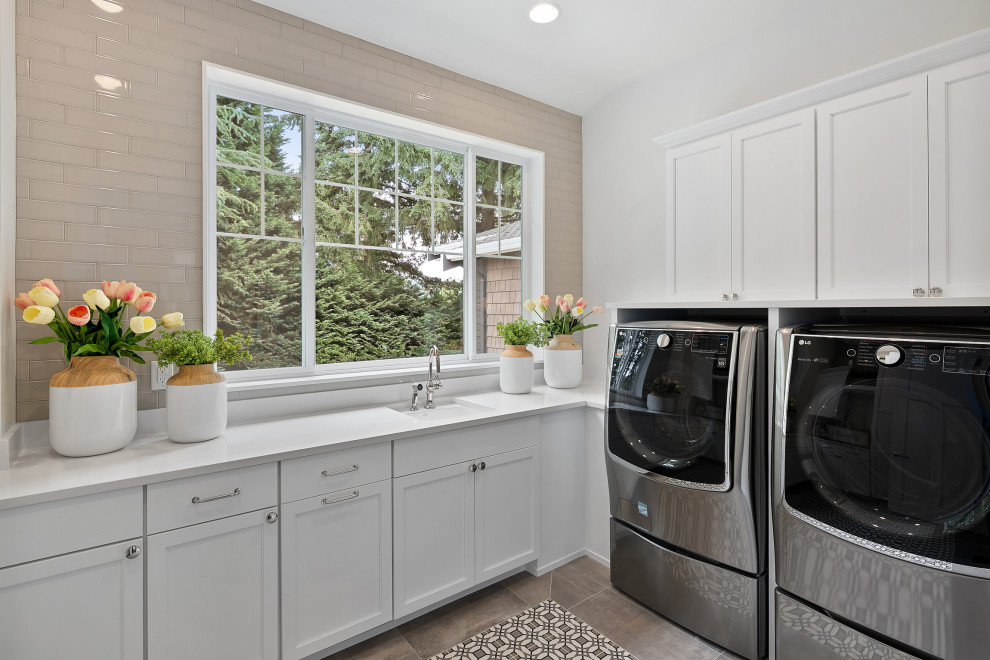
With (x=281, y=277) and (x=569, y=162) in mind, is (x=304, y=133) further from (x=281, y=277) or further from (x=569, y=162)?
(x=569, y=162)

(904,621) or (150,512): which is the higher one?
(150,512)

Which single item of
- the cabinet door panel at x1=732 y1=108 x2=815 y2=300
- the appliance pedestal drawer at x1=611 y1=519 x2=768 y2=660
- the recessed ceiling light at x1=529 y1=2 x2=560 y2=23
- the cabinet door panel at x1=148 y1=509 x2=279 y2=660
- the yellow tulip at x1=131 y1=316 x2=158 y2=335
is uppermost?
the recessed ceiling light at x1=529 y1=2 x2=560 y2=23

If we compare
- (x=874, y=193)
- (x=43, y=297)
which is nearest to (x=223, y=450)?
(x=43, y=297)

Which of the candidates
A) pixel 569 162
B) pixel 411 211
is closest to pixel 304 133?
pixel 411 211

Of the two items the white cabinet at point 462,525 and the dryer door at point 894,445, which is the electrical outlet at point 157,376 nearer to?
the white cabinet at point 462,525

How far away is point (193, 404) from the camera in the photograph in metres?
1.71

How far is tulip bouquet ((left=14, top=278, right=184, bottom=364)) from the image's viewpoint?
152cm

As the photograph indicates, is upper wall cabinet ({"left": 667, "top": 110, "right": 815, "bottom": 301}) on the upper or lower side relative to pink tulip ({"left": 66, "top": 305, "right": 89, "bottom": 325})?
upper

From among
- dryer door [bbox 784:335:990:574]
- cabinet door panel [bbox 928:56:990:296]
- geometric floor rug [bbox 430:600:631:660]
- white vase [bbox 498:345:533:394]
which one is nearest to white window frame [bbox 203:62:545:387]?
white vase [bbox 498:345:533:394]

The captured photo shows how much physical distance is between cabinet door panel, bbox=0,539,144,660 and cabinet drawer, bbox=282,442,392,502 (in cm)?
44

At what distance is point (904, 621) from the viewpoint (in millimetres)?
1379

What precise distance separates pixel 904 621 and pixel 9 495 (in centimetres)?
243

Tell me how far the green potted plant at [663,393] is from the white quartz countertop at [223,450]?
1.39 ft

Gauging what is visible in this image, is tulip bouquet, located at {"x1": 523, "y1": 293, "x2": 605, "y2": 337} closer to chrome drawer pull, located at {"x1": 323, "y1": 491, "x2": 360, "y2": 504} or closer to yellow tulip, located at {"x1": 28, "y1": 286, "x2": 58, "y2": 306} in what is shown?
chrome drawer pull, located at {"x1": 323, "y1": 491, "x2": 360, "y2": 504}
